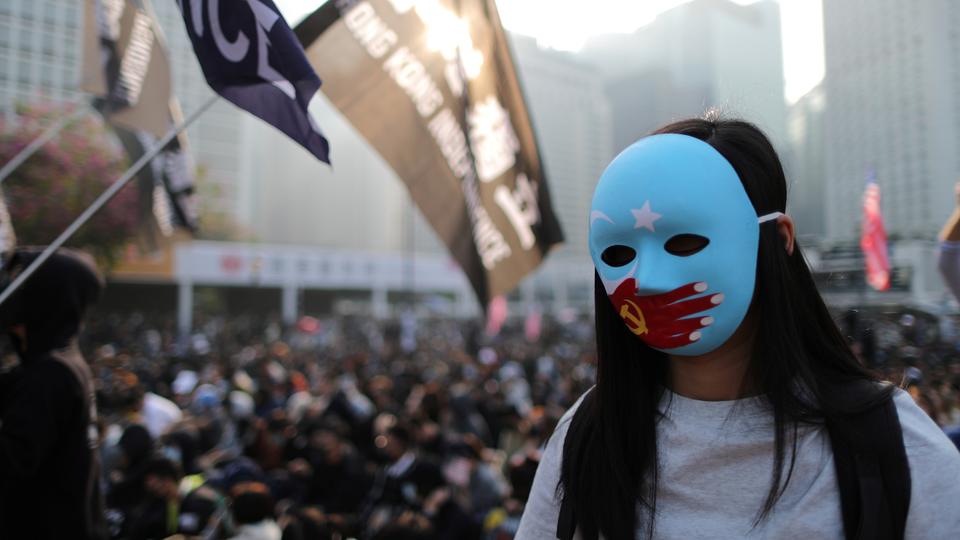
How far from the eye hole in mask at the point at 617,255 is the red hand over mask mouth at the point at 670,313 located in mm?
67

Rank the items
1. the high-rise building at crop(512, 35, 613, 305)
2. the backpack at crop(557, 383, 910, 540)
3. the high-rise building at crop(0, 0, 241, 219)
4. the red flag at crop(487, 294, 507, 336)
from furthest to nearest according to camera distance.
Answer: the high-rise building at crop(512, 35, 613, 305) → the high-rise building at crop(0, 0, 241, 219) → the red flag at crop(487, 294, 507, 336) → the backpack at crop(557, 383, 910, 540)

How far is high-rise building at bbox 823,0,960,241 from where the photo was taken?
9.39 feet

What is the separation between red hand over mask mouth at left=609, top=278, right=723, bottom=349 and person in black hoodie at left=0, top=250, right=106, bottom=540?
6.36 ft

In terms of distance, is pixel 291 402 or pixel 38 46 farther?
pixel 38 46

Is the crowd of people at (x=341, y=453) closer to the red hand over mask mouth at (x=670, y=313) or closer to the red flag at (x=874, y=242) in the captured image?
the red hand over mask mouth at (x=670, y=313)

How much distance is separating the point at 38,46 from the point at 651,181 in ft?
79.9

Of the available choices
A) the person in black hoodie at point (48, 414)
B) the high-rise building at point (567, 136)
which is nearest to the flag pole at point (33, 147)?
the person in black hoodie at point (48, 414)

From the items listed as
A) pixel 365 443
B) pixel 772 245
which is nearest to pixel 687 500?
pixel 772 245

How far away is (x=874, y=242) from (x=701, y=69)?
1.73m

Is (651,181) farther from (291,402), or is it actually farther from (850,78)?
(291,402)

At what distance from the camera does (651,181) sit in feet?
3.83

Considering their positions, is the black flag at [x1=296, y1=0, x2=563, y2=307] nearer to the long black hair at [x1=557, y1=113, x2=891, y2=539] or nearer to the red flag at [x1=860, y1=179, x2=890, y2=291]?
the red flag at [x1=860, y1=179, x2=890, y2=291]

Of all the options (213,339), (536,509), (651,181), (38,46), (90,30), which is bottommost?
(213,339)

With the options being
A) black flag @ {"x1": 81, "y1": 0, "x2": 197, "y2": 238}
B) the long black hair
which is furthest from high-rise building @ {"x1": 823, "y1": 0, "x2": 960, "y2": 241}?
black flag @ {"x1": 81, "y1": 0, "x2": 197, "y2": 238}
